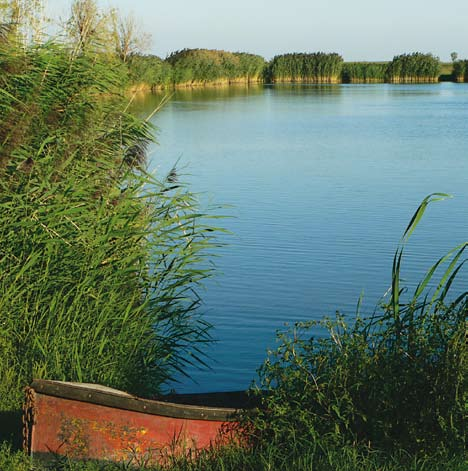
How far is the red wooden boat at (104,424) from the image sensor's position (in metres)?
5.57

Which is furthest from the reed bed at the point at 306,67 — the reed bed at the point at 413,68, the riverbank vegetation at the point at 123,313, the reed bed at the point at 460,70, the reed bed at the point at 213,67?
the riverbank vegetation at the point at 123,313

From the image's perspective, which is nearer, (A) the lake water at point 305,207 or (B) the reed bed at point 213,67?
(A) the lake water at point 305,207

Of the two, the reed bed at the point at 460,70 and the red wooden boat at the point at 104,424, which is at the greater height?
the reed bed at the point at 460,70

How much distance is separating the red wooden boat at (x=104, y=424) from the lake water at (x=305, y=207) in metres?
3.24

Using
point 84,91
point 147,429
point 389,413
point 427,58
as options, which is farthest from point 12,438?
point 427,58

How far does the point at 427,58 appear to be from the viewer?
281 feet

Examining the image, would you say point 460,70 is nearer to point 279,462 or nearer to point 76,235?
point 76,235

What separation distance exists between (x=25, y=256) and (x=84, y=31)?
113 inches

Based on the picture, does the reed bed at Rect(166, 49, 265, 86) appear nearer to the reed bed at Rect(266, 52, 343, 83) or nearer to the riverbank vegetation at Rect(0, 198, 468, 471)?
the reed bed at Rect(266, 52, 343, 83)

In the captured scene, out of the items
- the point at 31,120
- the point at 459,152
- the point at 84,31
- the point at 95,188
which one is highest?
the point at 84,31

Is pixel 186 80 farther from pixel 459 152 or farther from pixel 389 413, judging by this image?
pixel 389 413

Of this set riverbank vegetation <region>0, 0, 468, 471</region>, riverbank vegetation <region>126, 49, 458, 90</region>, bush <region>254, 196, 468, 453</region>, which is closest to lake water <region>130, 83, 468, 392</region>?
riverbank vegetation <region>0, 0, 468, 471</region>

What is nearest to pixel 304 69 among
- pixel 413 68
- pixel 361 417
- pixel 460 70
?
pixel 413 68

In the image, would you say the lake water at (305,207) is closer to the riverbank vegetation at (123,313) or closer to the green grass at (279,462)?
the riverbank vegetation at (123,313)
